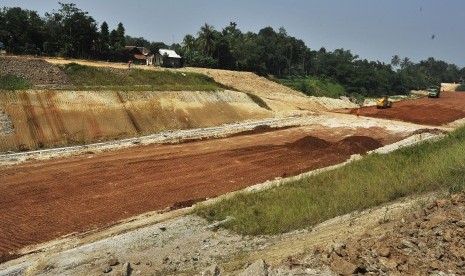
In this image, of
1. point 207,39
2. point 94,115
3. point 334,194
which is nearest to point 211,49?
point 207,39

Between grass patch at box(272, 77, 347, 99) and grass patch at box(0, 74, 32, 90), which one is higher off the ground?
grass patch at box(0, 74, 32, 90)

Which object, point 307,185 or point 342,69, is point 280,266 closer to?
point 307,185

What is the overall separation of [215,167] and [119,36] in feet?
161

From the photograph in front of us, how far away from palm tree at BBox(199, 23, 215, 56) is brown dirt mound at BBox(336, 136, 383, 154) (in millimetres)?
40874

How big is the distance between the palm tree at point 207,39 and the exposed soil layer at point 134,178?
127 feet

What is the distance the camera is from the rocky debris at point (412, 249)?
7.54 meters

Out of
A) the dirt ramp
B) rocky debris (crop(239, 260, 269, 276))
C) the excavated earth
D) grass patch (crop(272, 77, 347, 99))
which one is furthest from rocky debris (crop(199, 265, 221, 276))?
grass patch (crop(272, 77, 347, 99))

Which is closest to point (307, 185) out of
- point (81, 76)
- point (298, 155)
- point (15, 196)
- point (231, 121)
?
point (298, 155)

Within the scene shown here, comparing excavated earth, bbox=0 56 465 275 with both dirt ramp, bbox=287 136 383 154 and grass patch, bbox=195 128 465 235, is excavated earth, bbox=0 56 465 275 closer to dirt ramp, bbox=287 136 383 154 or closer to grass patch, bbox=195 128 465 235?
dirt ramp, bbox=287 136 383 154

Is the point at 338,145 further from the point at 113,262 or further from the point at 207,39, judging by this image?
the point at 207,39

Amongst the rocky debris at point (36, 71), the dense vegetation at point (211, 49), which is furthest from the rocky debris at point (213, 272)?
the dense vegetation at point (211, 49)

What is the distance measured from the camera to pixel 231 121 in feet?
122

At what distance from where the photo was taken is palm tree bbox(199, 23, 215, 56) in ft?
213

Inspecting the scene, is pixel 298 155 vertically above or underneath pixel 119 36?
underneath
